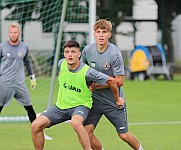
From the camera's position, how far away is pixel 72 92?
8961 millimetres

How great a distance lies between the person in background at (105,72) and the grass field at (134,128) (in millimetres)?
1651

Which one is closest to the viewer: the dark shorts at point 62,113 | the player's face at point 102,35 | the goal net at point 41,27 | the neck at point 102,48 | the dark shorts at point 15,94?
the dark shorts at point 62,113

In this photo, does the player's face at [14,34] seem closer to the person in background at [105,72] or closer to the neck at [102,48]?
the person in background at [105,72]

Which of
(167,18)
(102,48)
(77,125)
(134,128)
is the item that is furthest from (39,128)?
(167,18)

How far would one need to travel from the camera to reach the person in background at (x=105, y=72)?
359 inches

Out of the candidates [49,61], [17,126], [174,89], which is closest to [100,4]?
[174,89]

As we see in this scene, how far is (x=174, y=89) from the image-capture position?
2381 cm

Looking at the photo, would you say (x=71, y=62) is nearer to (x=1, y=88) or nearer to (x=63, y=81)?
(x=63, y=81)

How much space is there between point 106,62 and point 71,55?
1.67 ft

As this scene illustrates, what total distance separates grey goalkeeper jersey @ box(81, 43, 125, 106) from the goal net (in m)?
5.73

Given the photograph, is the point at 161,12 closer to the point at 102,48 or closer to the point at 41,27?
the point at 41,27

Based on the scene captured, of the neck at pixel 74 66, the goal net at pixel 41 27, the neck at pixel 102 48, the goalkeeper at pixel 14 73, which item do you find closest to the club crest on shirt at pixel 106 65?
the neck at pixel 102 48

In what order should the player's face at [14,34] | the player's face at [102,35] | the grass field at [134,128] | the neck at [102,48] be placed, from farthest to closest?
1. the player's face at [14,34]
2. the grass field at [134,128]
3. the neck at [102,48]
4. the player's face at [102,35]

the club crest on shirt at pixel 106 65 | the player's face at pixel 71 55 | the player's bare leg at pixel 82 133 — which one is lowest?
the player's bare leg at pixel 82 133
